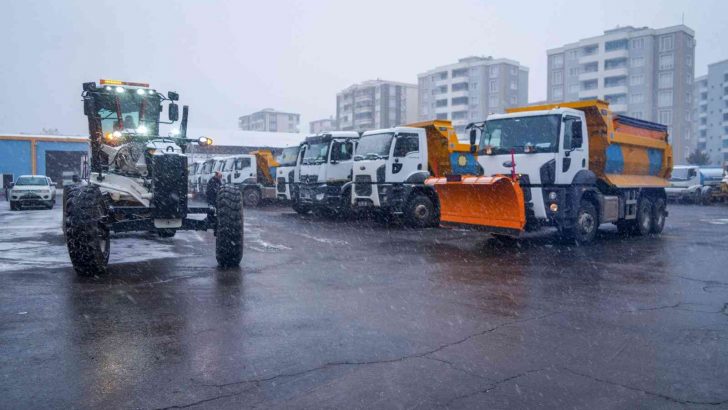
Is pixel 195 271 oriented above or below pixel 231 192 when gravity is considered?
below

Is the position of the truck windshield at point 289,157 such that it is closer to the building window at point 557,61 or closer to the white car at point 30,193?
the white car at point 30,193

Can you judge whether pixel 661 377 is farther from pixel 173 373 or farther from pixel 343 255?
pixel 343 255

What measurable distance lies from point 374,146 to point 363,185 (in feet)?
3.97

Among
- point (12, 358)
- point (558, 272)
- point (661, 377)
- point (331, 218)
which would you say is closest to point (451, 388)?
point (661, 377)

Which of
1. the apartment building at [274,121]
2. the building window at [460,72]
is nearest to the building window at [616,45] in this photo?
the building window at [460,72]

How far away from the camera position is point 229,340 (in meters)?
5.27

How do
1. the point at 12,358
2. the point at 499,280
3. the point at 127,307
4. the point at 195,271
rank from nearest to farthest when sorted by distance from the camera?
the point at 12,358
the point at 127,307
the point at 499,280
the point at 195,271

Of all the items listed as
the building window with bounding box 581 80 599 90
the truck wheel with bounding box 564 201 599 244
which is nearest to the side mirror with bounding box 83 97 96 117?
the truck wheel with bounding box 564 201 599 244

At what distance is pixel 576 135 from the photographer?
1205 cm

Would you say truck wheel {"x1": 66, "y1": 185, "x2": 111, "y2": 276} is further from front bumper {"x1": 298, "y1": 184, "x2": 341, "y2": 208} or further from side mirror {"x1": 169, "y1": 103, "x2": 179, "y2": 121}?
front bumper {"x1": 298, "y1": 184, "x2": 341, "y2": 208}

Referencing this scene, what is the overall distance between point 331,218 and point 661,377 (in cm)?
1660

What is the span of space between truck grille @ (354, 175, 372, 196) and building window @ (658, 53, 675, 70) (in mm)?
67116

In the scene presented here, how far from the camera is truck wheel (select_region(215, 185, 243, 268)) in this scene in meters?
8.94

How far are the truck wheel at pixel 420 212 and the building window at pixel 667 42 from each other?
67345 mm
